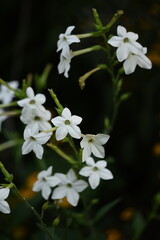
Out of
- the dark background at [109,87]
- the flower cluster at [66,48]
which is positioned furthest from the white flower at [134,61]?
the dark background at [109,87]

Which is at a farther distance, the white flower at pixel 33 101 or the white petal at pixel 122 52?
the white flower at pixel 33 101

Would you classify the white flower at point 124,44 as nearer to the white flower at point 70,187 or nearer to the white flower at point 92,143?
the white flower at point 92,143

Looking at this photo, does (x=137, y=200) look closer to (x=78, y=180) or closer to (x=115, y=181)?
(x=115, y=181)

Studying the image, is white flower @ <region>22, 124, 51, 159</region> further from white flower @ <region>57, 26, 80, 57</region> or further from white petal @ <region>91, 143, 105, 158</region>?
white flower @ <region>57, 26, 80, 57</region>

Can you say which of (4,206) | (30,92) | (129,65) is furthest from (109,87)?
(4,206)

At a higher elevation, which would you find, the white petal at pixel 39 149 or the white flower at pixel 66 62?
the white flower at pixel 66 62

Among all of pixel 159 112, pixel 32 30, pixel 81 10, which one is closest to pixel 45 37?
Result: pixel 32 30
